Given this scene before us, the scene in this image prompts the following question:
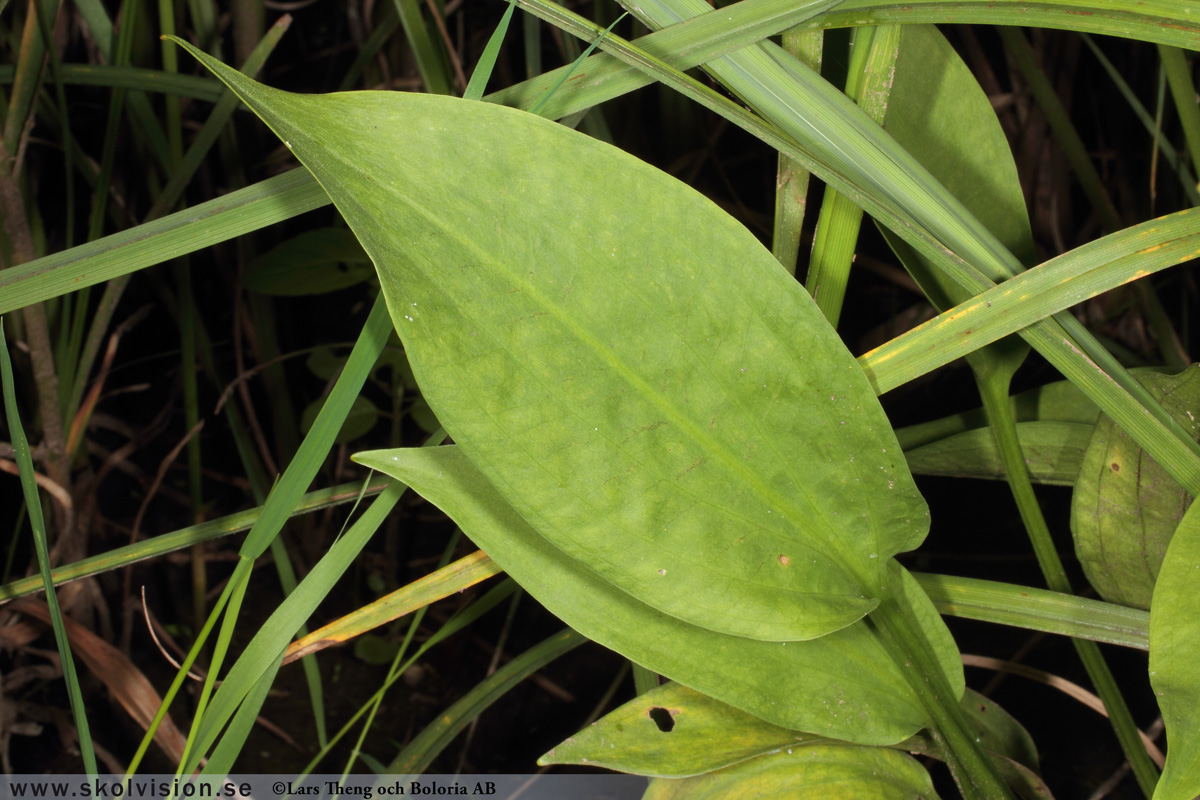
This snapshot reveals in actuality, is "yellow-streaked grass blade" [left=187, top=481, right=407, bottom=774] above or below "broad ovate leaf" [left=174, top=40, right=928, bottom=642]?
below

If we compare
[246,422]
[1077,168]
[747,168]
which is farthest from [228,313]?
[1077,168]

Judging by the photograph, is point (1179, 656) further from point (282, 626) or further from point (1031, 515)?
point (282, 626)

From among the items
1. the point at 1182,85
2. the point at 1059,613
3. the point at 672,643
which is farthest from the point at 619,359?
the point at 1182,85

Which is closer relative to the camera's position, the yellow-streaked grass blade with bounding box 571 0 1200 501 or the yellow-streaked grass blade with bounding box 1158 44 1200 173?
the yellow-streaked grass blade with bounding box 571 0 1200 501

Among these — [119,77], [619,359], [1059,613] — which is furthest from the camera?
[119,77]

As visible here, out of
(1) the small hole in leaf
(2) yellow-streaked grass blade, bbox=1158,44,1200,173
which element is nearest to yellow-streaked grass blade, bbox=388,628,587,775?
(1) the small hole in leaf

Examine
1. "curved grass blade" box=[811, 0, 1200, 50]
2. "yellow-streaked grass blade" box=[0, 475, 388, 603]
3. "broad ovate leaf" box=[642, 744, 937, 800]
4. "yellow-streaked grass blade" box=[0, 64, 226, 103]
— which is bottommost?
"broad ovate leaf" box=[642, 744, 937, 800]

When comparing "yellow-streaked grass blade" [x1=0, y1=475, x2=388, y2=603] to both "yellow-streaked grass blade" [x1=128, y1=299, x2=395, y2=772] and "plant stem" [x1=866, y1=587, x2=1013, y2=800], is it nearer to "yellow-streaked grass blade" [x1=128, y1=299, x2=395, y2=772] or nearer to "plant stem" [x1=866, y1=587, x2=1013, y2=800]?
"yellow-streaked grass blade" [x1=128, y1=299, x2=395, y2=772]
